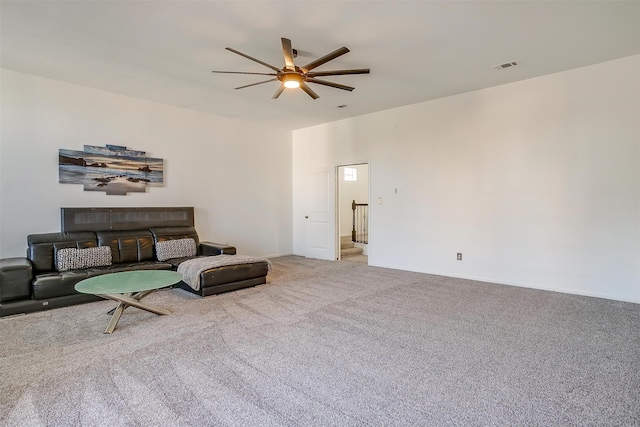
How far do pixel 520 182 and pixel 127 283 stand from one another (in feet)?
17.9

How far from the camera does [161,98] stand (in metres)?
5.63

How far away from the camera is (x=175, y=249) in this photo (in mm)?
5375

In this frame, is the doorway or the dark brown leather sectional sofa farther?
the doorway

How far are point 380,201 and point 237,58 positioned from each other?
379 cm

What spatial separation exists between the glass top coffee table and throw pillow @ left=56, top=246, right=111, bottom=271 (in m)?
1.00

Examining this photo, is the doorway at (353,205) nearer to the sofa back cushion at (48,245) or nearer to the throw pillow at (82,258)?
the throw pillow at (82,258)

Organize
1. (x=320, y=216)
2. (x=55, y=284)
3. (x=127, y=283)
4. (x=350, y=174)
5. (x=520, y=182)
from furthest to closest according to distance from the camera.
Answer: (x=350, y=174), (x=320, y=216), (x=520, y=182), (x=55, y=284), (x=127, y=283)

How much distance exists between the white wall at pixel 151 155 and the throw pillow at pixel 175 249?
0.94 meters

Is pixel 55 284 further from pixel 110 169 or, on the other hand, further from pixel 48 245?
pixel 110 169

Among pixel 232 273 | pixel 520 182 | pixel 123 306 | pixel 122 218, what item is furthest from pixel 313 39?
pixel 122 218

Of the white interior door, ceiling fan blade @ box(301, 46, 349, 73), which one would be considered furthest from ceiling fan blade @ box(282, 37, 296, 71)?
the white interior door

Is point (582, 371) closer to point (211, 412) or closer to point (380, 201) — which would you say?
point (211, 412)

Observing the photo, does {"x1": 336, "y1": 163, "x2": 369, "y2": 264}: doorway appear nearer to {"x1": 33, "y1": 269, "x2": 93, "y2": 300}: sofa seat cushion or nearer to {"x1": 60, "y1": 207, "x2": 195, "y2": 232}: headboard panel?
{"x1": 60, "y1": 207, "x2": 195, "y2": 232}: headboard panel

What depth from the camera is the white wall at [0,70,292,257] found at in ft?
14.9
